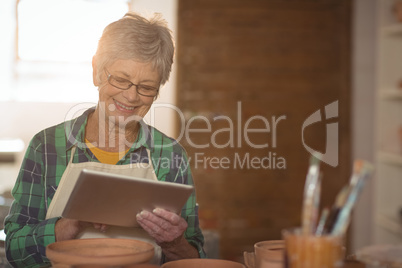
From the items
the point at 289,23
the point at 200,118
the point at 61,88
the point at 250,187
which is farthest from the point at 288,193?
the point at 61,88

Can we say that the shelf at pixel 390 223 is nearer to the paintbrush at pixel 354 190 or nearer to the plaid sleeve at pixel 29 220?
the plaid sleeve at pixel 29 220

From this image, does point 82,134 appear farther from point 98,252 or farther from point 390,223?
point 390,223

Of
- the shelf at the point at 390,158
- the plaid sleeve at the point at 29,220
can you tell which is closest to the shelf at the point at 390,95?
the shelf at the point at 390,158

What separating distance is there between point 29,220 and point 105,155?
0.95 feet

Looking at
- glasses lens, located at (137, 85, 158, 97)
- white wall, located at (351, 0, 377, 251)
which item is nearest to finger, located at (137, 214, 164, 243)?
glasses lens, located at (137, 85, 158, 97)

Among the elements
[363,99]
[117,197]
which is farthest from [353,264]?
[363,99]

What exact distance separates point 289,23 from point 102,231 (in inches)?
88.5

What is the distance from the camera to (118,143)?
165 cm

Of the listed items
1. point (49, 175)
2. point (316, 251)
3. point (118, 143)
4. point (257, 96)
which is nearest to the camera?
point (316, 251)

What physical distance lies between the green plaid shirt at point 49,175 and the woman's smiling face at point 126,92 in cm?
7

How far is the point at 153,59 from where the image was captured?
5.26 ft

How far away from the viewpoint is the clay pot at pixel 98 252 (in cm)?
100

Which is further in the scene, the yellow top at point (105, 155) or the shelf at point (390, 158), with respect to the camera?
the shelf at point (390, 158)

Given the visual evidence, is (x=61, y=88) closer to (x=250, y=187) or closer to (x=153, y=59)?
(x=250, y=187)
